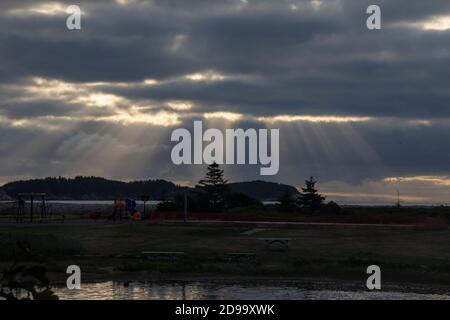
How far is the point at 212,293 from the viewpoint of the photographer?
69.8 feet

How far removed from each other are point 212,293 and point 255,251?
31.0ft

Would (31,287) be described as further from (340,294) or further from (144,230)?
(144,230)

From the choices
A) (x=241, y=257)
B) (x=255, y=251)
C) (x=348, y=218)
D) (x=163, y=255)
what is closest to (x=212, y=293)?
(x=241, y=257)

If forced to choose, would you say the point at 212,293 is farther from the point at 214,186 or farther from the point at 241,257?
the point at 214,186

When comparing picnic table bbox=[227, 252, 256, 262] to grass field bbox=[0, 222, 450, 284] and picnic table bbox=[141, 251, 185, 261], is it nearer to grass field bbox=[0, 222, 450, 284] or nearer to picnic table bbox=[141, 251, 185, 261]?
grass field bbox=[0, 222, 450, 284]

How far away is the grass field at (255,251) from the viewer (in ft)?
83.8

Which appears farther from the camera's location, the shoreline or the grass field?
the grass field

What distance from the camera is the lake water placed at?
66.9 feet

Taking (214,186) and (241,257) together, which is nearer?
(241,257)

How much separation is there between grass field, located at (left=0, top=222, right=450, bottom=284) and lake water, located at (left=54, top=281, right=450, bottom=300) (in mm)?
2198

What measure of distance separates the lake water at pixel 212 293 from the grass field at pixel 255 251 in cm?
220

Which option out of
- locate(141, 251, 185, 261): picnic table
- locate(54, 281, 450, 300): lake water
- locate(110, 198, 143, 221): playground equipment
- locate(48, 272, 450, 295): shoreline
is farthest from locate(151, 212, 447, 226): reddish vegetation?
locate(54, 281, 450, 300): lake water

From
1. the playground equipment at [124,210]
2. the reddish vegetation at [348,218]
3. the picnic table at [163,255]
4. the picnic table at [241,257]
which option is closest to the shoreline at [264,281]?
the picnic table at [163,255]
